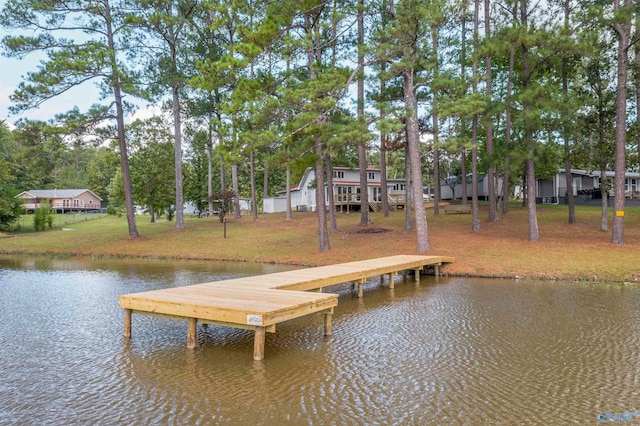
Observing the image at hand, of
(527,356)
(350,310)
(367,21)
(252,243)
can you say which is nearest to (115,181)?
(252,243)

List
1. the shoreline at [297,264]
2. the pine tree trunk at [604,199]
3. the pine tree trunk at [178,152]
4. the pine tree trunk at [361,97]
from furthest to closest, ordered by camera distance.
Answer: the pine tree trunk at [178,152]
the pine tree trunk at [604,199]
the pine tree trunk at [361,97]
the shoreline at [297,264]

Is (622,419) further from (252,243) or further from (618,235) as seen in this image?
(252,243)

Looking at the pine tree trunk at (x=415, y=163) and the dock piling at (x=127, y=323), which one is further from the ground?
the pine tree trunk at (x=415, y=163)

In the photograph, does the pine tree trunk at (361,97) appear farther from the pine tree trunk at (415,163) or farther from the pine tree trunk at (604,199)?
the pine tree trunk at (604,199)

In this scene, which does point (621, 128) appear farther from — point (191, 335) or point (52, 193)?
point (52, 193)

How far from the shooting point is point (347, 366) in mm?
5734

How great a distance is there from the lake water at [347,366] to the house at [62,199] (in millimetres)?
57824

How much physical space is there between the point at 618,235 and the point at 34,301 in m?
18.2

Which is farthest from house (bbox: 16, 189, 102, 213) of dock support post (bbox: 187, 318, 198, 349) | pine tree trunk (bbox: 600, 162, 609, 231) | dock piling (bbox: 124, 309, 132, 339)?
dock support post (bbox: 187, 318, 198, 349)

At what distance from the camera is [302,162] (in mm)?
16828

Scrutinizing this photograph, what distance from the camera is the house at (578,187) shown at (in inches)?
1371

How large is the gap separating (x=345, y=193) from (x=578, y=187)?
772 inches

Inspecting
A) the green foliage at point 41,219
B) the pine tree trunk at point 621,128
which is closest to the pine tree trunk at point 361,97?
the pine tree trunk at point 621,128

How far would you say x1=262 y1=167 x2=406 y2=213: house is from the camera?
35.0m
